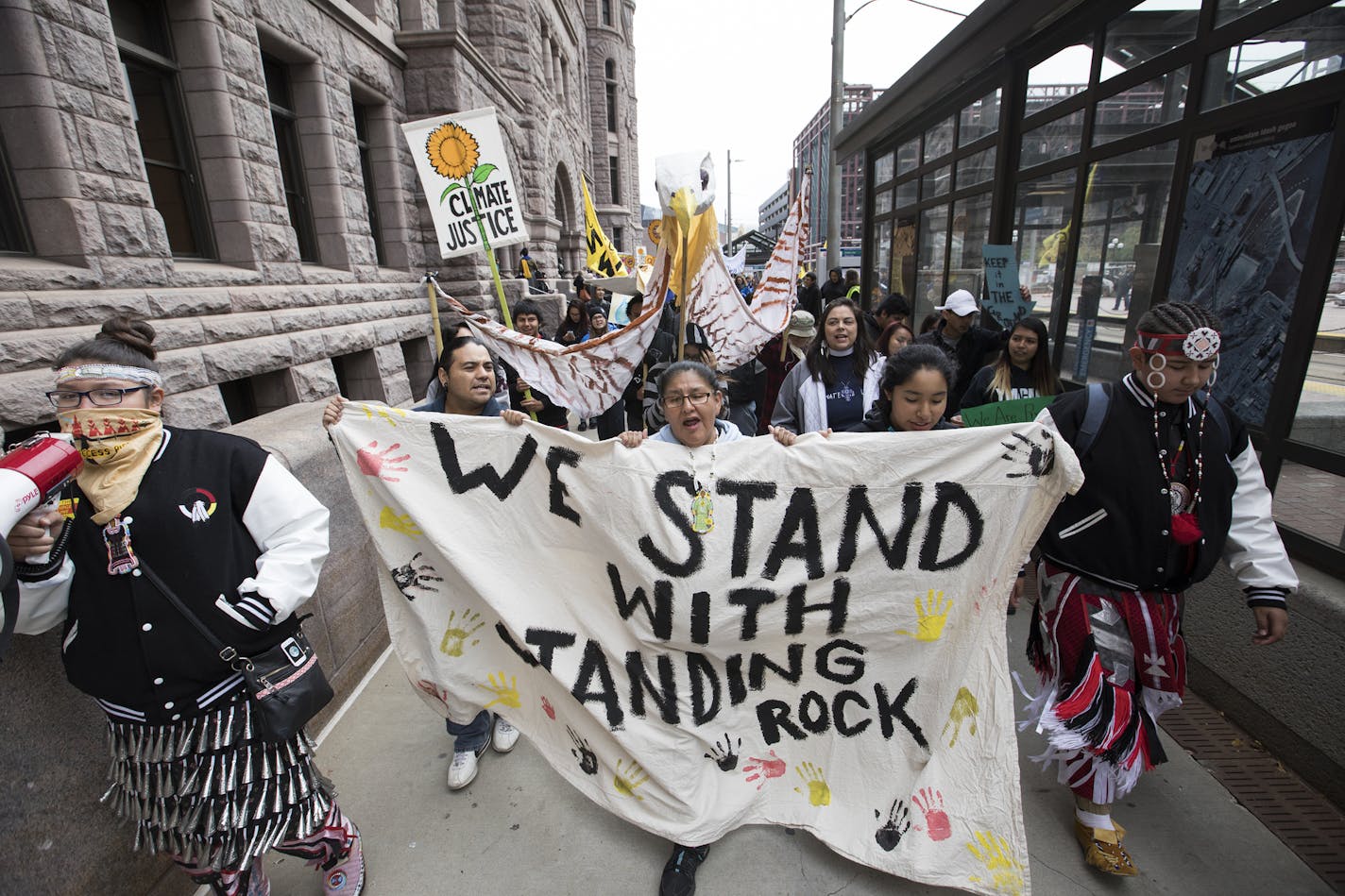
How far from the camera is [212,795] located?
→ 183 cm

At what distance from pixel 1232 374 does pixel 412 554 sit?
411 cm

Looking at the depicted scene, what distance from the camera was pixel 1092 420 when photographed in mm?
2207

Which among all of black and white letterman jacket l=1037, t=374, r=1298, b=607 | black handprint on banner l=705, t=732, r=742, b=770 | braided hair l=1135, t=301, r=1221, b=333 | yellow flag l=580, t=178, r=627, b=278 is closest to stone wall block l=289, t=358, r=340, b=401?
yellow flag l=580, t=178, r=627, b=278

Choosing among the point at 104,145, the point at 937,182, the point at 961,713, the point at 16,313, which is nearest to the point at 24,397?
the point at 16,313

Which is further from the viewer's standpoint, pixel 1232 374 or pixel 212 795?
pixel 1232 374

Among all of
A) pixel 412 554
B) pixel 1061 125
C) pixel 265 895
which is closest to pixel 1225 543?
pixel 412 554

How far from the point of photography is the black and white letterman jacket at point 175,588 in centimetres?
166

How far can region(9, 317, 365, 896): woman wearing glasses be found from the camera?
1.65 metres

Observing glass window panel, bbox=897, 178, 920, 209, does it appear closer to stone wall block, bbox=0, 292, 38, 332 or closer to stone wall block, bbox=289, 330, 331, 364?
stone wall block, bbox=289, 330, 331, 364

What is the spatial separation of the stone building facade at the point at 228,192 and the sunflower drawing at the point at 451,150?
213 centimetres

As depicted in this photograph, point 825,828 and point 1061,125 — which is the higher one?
point 1061,125

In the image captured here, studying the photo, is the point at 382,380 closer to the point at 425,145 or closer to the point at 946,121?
the point at 425,145

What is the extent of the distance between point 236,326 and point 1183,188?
684cm

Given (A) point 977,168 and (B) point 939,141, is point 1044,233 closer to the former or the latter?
(A) point 977,168
